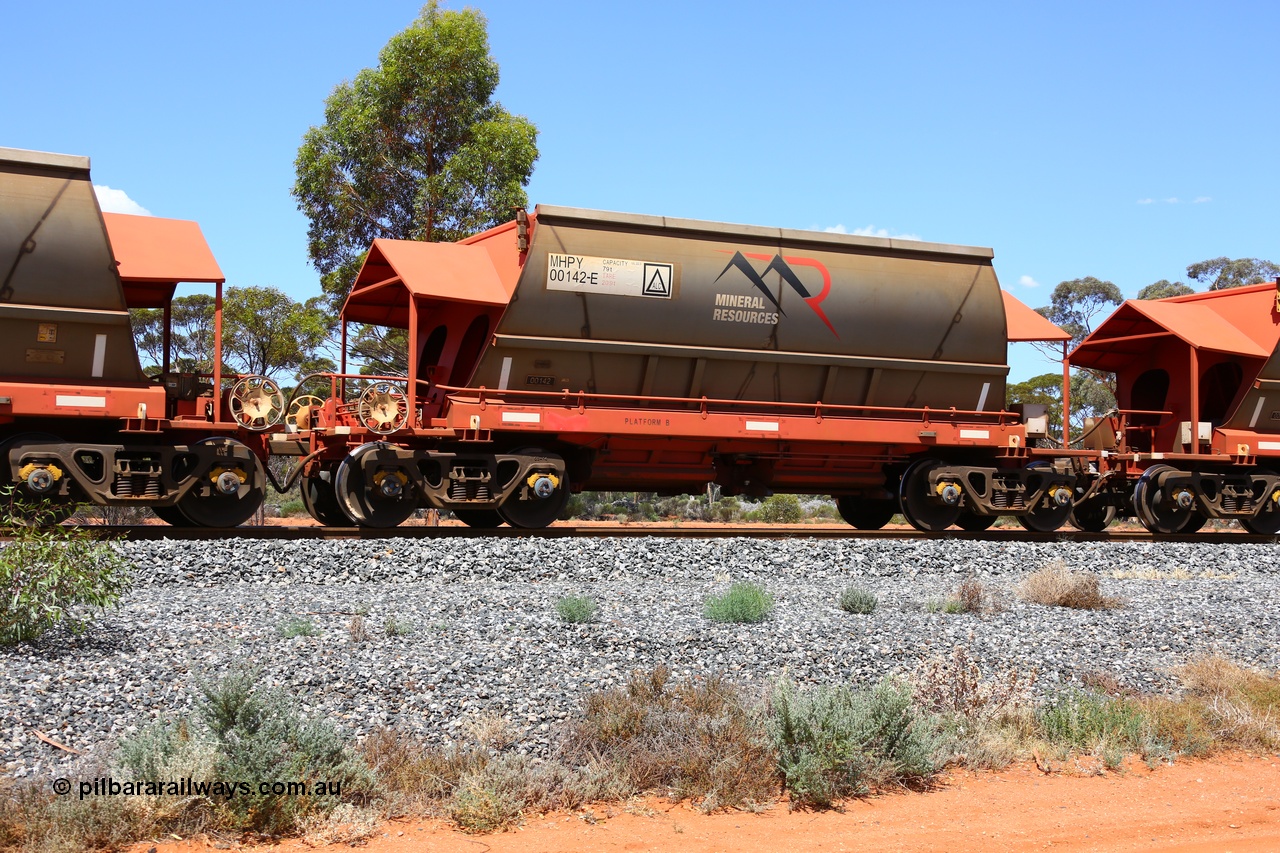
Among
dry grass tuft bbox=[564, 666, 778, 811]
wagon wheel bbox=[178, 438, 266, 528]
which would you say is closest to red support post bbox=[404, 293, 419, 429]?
wagon wheel bbox=[178, 438, 266, 528]

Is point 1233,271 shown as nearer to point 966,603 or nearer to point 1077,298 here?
point 1077,298

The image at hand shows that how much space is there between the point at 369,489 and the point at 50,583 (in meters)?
5.64

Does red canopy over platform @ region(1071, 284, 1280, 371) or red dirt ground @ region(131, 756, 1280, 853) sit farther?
red canopy over platform @ region(1071, 284, 1280, 371)

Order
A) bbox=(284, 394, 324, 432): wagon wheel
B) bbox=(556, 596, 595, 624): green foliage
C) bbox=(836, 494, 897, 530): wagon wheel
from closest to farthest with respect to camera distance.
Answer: bbox=(556, 596, 595, 624): green foliage < bbox=(284, 394, 324, 432): wagon wheel < bbox=(836, 494, 897, 530): wagon wheel

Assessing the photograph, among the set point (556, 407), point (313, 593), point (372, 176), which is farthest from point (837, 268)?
point (372, 176)

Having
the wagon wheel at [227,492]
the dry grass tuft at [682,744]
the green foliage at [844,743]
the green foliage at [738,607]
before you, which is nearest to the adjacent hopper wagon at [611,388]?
the wagon wheel at [227,492]

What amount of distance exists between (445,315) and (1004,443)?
807cm

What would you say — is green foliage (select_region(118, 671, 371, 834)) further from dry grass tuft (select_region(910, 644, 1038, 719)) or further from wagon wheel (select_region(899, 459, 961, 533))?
wagon wheel (select_region(899, 459, 961, 533))

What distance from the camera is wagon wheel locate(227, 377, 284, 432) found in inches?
495

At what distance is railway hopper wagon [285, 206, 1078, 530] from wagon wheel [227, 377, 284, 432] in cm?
63

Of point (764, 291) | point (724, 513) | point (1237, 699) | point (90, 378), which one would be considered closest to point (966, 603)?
point (1237, 699)

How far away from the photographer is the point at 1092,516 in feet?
61.5

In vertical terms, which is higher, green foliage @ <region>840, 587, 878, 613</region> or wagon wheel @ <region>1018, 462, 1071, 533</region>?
wagon wheel @ <region>1018, 462, 1071, 533</region>

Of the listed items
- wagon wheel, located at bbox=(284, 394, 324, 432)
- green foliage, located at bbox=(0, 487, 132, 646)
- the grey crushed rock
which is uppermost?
wagon wheel, located at bbox=(284, 394, 324, 432)
